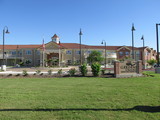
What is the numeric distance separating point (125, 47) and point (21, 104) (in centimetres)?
4744

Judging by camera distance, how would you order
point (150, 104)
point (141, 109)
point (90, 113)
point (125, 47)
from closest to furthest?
point (90, 113) → point (141, 109) → point (150, 104) → point (125, 47)

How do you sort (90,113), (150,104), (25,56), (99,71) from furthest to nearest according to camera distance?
(25,56), (99,71), (150,104), (90,113)

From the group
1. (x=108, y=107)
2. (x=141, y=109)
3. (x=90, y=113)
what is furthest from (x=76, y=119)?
(x=141, y=109)

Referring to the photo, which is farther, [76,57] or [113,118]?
[76,57]

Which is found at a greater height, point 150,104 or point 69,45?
point 69,45

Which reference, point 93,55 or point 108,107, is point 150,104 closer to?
point 108,107

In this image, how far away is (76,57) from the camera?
4469 cm

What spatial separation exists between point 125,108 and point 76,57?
40198 mm

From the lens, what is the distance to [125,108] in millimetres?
4652

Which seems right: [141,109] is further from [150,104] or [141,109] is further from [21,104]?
[21,104]

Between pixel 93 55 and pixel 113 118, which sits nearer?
pixel 113 118

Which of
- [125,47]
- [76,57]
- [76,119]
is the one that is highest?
[125,47]

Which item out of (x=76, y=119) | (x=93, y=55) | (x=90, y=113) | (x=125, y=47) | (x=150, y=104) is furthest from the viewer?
(x=125, y=47)

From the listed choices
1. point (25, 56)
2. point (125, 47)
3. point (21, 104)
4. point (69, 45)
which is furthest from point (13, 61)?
point (21, 104)
